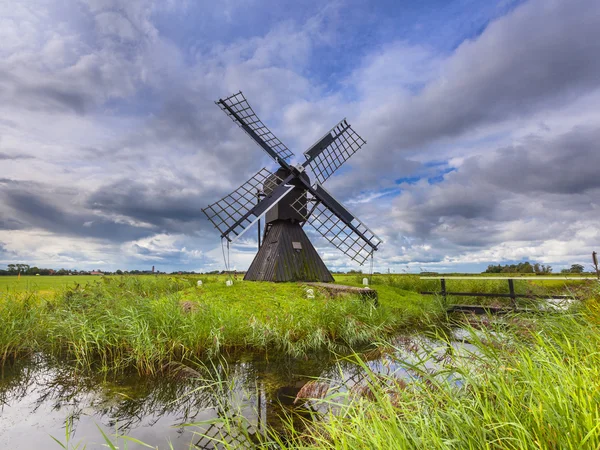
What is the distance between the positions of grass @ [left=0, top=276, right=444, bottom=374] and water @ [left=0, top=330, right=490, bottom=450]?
490 millimetres

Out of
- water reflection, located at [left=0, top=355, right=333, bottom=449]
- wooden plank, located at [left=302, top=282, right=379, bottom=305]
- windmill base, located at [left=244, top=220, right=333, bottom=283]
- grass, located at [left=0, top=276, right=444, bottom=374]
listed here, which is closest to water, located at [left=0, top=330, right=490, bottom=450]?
water reflection, located at [left=0, top=355, right=333, bottom=449]

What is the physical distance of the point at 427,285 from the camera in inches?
710

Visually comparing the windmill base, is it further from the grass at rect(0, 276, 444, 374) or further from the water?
the water

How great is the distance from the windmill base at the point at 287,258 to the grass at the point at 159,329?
5.29 metres

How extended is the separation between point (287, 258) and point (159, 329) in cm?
924

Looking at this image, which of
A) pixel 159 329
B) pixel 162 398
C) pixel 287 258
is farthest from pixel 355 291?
pixel 162 398

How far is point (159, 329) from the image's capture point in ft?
22.1

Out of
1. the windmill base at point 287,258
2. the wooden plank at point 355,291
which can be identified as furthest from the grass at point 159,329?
the windmill base at point 287,258

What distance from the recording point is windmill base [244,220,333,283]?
15391mm

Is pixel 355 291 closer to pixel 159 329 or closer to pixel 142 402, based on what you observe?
pixel 159 329

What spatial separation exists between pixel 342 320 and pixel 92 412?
546 centimetres

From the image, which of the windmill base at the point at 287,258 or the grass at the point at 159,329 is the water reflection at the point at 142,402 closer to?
the grass at the point at 159,329

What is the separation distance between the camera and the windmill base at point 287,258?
606 inches

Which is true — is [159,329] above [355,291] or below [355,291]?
below
